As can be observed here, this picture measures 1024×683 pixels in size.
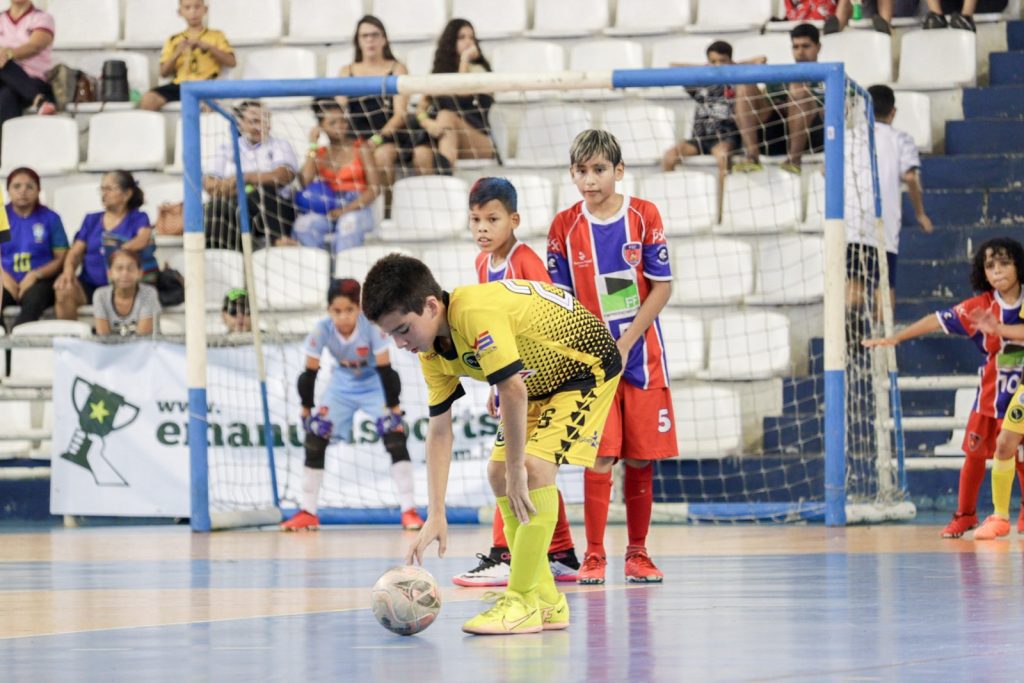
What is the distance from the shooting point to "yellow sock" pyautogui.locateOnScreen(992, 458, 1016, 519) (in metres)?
9.24

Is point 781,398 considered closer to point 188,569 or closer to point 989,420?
point 989,420

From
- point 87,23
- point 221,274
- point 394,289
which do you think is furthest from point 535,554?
point 87,23

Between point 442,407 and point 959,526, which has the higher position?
point 442,407

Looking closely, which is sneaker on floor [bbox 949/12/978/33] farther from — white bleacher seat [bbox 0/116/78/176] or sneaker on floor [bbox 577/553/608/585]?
sneaker on floor [bbox 577/553/608/585]

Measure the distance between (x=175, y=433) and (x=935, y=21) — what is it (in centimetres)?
686

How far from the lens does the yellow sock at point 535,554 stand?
4.98 m

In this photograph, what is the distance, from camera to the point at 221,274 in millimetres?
12797

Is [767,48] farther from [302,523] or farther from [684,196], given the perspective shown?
[302,523]

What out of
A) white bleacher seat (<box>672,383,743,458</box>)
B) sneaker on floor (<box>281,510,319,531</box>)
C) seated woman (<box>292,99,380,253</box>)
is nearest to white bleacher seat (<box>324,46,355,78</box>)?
seated woman (<box>292,99,380,253</box>)

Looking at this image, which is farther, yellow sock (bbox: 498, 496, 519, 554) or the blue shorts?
the blue shorts

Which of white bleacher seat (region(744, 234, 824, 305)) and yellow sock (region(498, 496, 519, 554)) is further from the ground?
white bleacher seat (region(744, 234, 824, 305))

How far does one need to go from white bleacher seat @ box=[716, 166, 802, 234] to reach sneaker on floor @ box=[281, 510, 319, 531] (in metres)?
3.76

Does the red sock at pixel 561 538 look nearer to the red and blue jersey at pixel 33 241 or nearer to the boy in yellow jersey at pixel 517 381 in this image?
the boy in yellow jersey at pixel 517 381

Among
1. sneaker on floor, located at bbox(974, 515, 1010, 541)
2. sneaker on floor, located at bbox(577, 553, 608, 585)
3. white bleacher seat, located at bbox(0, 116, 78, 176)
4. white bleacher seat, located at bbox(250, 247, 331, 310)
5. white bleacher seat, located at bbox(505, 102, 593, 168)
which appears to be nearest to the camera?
sneaker on floor, located at bbox(577, 553, 608, 585)
